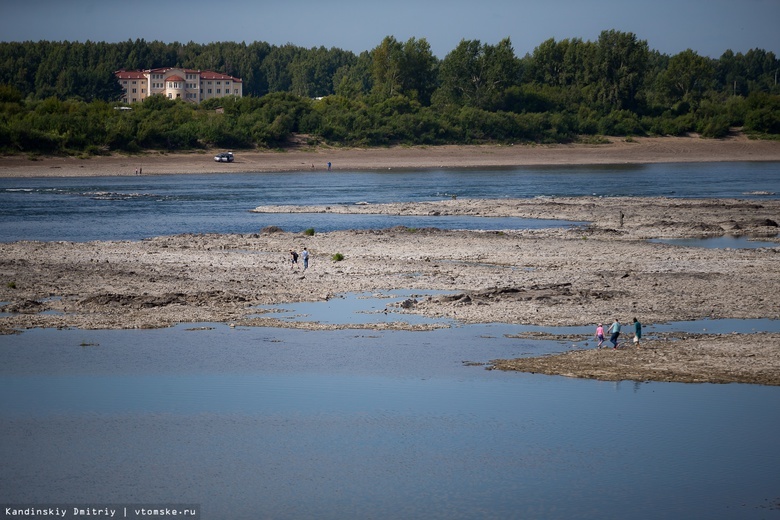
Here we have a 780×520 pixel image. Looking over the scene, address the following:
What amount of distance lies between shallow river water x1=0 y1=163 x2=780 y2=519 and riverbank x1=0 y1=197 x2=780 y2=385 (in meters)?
1.08

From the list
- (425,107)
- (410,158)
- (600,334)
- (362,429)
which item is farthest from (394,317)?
(425,107)

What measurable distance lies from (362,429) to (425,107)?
5225 inches

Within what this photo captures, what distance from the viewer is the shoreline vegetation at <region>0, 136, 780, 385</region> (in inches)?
949

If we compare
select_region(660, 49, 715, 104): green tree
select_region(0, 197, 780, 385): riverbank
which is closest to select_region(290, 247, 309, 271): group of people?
select_region(0, 197, 780, 385): riverbank

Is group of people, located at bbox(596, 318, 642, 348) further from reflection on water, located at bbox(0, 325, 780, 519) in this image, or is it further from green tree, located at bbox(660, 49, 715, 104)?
green tree, located at bbox(660, 49, 715, 104)

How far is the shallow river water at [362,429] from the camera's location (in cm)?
1667

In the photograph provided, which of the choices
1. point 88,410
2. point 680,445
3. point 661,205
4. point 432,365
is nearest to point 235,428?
point 88,410

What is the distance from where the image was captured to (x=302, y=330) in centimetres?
2734

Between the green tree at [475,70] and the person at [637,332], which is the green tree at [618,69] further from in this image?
the person at [637,332]

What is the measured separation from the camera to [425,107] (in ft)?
492

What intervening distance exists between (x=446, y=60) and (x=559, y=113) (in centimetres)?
2188

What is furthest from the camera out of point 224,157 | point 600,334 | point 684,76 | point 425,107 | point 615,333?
point 684,76

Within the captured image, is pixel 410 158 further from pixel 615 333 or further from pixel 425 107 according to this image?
pixel 615 333

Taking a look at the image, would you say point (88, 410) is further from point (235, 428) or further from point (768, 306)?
point (768, 306)
